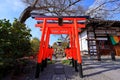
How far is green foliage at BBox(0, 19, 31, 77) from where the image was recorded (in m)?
5.92

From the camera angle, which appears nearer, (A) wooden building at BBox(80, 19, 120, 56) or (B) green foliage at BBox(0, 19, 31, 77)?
Answer: (B) green foliage at BBox(0, 19, 31, 77)

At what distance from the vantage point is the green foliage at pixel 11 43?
19.4 feet

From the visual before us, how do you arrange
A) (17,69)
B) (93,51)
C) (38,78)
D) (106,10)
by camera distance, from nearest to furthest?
(38,78), (17,69), (106,10), (93,51)

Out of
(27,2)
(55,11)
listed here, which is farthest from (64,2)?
(27,2)

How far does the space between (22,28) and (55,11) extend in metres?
5.14

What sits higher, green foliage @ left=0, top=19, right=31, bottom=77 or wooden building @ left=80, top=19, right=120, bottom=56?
wooden building @ left=80, top=19, right=120, bottom=56

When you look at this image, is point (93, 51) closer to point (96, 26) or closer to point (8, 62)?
point (96, 26)

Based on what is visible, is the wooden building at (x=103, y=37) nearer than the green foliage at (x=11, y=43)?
No

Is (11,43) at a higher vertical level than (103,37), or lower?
lower

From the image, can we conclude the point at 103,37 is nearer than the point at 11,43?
No

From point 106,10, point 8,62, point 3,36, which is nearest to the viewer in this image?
point 8,62

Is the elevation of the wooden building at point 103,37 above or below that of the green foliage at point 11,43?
above

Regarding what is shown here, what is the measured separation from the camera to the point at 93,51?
724 inches

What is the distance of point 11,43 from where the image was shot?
6566 millimetres
